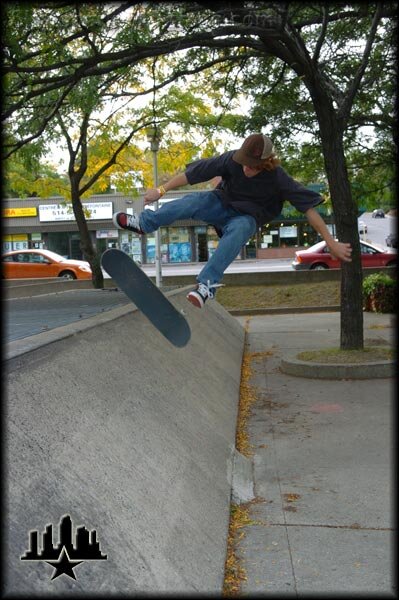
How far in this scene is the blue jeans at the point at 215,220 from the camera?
15.2ft

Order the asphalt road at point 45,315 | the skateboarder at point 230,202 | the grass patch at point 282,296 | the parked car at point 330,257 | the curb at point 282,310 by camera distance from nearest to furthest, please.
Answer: the skateboarder at point 230,202
the asphalt road at point 45,315
the curb at point 282,310
the grass patch at point 282,296
the parked car at point 330,257

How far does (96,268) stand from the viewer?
19047 mm

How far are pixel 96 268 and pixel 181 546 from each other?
16.0m

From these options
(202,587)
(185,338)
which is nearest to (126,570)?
(202,587)

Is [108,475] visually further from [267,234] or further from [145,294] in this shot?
[267,234]

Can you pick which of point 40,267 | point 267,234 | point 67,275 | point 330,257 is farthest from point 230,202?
point 40,267

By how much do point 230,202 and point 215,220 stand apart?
0.22 meters

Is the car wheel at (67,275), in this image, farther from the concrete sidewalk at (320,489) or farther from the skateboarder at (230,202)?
the skateboarder at (230,202)

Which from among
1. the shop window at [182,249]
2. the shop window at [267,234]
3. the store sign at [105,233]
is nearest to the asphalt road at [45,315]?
the shop window at [182,249]

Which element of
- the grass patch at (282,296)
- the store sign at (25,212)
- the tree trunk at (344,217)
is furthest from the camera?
the store sign at (25,212)

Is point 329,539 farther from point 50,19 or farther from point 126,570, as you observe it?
point 50,19

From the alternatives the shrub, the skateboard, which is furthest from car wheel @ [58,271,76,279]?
the skateboard

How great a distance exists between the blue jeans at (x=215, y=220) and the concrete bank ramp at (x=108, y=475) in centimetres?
102

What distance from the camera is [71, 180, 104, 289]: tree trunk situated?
18.0 m
